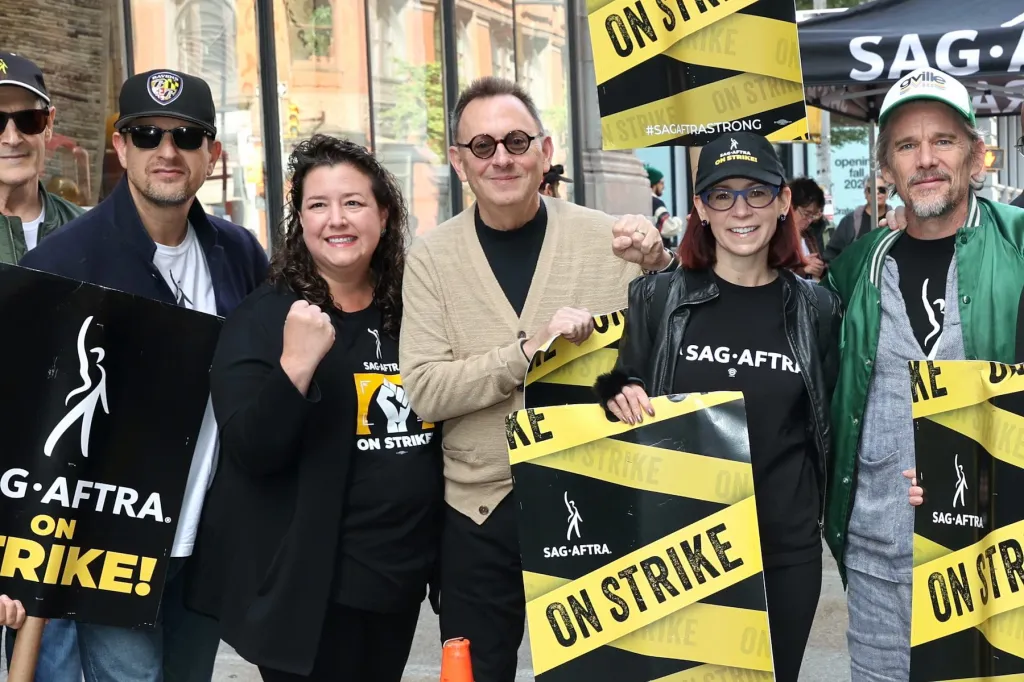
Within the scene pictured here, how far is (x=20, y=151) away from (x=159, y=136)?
508 millimetres

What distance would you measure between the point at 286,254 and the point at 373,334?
13.2 inches

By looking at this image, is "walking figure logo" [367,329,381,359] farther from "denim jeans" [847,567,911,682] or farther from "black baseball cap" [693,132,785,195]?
"denim jeans" [847,567,911,682]

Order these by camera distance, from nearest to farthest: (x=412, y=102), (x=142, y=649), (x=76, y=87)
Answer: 1. (x=142, y=649)
2. (x=76, y=87)
3. (x=412, y=102)

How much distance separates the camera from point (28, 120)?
12.1ft

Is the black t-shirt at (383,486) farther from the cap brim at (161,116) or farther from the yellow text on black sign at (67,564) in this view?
the cap brim at (161,116)

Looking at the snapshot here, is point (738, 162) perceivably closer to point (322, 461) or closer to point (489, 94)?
point (489, 94)

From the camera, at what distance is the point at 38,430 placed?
321cm

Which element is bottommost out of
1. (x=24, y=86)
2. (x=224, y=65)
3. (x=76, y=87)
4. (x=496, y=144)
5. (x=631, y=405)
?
(x=631, y=405)

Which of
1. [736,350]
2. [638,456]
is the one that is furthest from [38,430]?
[736,350]

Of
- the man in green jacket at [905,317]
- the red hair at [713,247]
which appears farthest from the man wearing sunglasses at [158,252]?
the man in green jacket at [905,317]

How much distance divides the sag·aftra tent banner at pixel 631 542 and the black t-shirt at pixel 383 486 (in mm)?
344

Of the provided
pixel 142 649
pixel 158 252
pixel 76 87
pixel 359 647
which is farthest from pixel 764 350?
pixel 76 87

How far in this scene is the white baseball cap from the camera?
10.6ft

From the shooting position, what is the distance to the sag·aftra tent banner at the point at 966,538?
9.99 feet
